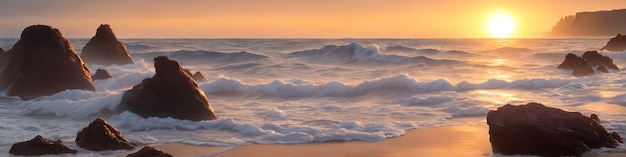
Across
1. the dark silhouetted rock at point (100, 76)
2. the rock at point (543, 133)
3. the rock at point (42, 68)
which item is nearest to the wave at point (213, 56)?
the dark silhouetted rock at point (100, 76)

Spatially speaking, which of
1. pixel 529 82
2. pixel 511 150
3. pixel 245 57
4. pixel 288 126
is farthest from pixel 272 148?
pixel 245 57

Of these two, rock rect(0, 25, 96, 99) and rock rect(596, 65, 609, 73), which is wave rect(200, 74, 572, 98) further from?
rock rect(596, 65, 609, 73)

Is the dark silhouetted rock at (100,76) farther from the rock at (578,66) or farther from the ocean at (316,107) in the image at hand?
the rock at (578,66)

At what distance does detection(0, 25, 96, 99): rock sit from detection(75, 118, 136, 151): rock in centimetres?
1207

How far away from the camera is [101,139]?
12180mm

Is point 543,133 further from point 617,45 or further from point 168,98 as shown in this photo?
point 617,45

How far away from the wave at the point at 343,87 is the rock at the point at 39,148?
13509mm

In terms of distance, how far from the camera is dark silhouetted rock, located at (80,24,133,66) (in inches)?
1737

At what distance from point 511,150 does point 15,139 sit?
10.0 m

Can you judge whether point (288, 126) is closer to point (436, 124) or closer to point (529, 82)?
point (436, 124)

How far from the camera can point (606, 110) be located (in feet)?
58.3

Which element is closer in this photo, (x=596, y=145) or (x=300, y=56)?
(x=596, y=145)

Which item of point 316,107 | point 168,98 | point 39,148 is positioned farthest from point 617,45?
→ point 39,148

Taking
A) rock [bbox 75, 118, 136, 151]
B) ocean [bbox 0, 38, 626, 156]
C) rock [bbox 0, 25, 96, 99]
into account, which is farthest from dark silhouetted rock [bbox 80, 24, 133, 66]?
rock [bbox 75, 118, 136, 151]
